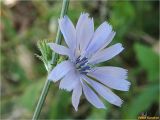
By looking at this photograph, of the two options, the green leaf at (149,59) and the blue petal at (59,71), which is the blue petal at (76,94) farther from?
the green leaf at (149,59)

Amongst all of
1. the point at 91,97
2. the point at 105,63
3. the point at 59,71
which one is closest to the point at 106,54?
the point at 91,97

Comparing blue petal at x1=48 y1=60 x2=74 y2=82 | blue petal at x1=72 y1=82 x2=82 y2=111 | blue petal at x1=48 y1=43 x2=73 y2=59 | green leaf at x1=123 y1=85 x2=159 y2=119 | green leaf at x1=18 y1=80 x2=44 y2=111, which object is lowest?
green leaf at x1=123 y1=85 x2=159 y2=119

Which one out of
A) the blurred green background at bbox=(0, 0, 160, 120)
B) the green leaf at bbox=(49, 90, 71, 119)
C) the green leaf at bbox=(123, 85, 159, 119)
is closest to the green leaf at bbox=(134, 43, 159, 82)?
the blurred green background at bbox=(0, 0, 160, 120)

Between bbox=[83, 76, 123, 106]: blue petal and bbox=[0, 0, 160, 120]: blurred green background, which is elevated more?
bbox=[83, 76, 123, 106]: blue petal

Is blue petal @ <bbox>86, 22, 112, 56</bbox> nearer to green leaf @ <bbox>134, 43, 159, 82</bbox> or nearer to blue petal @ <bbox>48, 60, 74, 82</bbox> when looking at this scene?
blue petal @ <bbox>48, 60, 74, 82</bbox>

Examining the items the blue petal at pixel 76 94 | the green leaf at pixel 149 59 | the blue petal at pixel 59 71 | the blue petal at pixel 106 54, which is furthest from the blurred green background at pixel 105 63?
the blue petal at pixel 59 71

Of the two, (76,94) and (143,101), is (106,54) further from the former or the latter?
(143,101)
